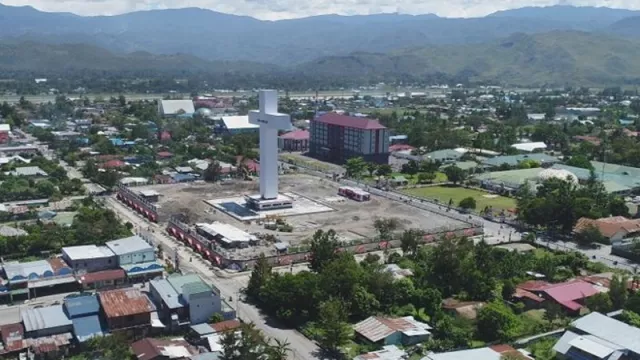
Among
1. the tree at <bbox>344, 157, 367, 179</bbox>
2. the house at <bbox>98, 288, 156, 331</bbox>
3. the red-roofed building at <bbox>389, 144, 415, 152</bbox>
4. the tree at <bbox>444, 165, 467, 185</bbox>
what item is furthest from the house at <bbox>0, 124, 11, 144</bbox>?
the house at <bbox>98, 288, 156, 331</bbox>

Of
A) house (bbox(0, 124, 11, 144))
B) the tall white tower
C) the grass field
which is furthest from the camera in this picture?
house (bbox(0, 124, 11, 144))

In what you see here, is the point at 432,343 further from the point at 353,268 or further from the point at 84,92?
the point at 84,92

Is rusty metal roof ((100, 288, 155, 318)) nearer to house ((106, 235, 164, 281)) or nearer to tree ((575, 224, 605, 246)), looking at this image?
house ((106, 235, 164, 281))

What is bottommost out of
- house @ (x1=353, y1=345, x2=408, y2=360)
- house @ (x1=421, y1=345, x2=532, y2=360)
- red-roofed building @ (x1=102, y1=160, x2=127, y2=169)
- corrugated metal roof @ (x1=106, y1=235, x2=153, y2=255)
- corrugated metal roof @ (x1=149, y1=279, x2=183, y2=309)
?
house @ (x1=353, y1=345, x2=408, y2=360)

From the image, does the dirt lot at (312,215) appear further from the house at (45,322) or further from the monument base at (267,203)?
the house at (45,322)

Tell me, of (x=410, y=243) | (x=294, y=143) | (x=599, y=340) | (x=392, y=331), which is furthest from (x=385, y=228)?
(x=294, y=143)

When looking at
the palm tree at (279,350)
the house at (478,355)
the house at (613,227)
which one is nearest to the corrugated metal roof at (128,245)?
the palm tree at (279,350)
